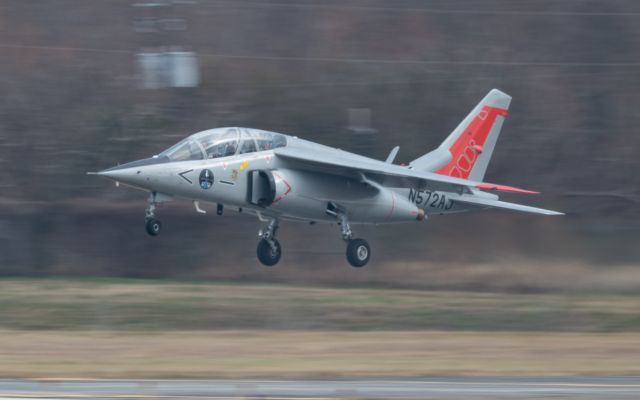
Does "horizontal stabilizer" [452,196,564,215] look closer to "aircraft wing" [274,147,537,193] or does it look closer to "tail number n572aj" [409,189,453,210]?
"tail number n572aj" [409,189,453,210]

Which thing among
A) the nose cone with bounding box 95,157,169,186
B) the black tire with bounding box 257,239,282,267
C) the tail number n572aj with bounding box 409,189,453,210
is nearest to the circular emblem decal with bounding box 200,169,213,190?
the nose cone with bounding box 95,157,169,186

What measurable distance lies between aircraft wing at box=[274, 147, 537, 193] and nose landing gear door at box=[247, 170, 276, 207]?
2.13 feet

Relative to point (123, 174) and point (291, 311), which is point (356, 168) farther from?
point (123, 174)

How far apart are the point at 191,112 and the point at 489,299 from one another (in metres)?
12.7

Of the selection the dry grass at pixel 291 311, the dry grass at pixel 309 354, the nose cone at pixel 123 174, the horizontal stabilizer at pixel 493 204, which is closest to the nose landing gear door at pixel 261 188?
the dry grass at pixel 291 311

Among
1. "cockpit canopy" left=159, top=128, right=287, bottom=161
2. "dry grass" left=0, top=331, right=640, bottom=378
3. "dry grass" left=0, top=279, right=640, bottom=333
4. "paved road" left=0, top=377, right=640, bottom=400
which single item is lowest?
"dry grass" left=0, top=279, right=640, bottom=333

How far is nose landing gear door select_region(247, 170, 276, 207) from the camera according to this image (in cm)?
2019

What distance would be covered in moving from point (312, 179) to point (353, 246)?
198 cm

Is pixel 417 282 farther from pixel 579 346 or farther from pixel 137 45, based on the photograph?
pixel 137 45

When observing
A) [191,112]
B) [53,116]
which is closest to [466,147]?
[191,112]

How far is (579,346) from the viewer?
16406 millimetres

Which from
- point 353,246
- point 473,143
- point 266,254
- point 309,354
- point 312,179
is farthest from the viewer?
point 473,143

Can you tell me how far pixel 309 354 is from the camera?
1538cm

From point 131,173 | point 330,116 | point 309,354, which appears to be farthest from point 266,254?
point 330,116
